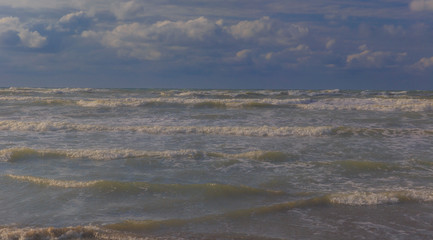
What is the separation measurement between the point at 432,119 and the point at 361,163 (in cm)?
1168

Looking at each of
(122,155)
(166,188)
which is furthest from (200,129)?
(166,188)

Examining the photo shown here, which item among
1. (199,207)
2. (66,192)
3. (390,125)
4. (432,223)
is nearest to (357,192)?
(432,223)

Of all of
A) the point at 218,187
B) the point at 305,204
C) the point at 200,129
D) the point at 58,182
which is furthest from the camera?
the point at 200,129

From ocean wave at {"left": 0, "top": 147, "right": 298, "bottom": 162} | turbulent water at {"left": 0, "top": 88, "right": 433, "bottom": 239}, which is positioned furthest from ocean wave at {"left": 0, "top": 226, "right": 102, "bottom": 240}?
ocean wave at {"left": 0, "top": 147, "right": 298, "bottom": 162}

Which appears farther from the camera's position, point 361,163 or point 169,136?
point 169,136

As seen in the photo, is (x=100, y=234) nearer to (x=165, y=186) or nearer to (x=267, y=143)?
(x=165, y=186)

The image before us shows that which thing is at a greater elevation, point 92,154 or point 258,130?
point 258,130

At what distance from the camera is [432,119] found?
17.4 m

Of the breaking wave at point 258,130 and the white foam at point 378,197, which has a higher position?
the breaking wave at point 258,130

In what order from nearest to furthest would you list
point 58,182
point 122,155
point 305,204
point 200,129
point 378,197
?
point 305,204
point 378,197
point 58,182
point 122,155
point 200,129

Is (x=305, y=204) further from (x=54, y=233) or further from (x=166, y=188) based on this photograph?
(x=54, y=233)

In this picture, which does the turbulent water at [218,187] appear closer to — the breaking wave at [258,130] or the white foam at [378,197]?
the white foam at [378,197]

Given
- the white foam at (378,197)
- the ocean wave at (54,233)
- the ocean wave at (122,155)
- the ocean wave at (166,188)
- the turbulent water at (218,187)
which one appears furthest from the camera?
the ocean wave at (122,155)

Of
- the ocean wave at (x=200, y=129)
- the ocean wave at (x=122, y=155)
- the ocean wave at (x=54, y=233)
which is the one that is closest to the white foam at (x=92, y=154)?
the ocean wave at (x=122, y=155)
